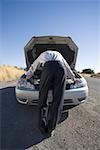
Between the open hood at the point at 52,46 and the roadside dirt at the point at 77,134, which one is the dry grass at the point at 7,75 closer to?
the open hood at the point at 52,46

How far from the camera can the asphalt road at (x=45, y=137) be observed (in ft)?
12.7

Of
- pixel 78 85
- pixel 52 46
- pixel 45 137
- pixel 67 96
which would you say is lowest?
pixel 45 137

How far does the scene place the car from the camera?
5.53 metres

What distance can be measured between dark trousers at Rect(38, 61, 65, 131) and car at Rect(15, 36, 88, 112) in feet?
0.28

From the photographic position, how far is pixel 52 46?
802 cm

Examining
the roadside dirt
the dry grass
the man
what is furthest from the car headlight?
the dry grass

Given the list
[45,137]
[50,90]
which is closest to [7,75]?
[45,137]

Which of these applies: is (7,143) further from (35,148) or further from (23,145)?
(35,148)

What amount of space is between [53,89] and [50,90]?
0.17ft

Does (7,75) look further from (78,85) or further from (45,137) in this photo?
(45,137)

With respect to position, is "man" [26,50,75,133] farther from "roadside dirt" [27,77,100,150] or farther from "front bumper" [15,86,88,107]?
"front bumper" [15,86,88,107]

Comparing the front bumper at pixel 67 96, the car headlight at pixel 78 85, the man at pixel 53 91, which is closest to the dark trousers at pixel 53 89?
the man at pixel 53 91

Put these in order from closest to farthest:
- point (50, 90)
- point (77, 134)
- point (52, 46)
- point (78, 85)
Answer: point (50, 90)
point (77, 134)
point (78, 85)
point (52, 46)

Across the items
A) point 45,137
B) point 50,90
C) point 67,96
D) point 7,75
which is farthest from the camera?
point 7,75
